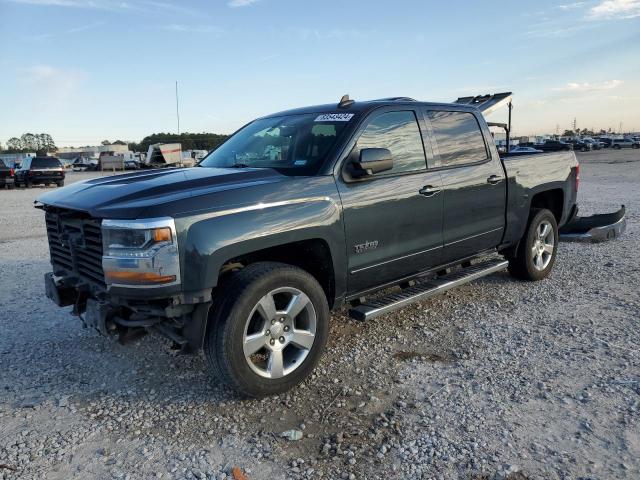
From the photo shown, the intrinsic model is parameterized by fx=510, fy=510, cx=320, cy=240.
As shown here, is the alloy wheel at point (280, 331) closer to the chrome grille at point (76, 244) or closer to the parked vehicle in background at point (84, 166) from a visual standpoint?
the chrome grille at point (76, 244)

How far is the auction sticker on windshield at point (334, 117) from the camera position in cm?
411

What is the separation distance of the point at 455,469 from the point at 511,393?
0.94 meters

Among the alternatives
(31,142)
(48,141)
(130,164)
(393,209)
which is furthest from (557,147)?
(31,142)

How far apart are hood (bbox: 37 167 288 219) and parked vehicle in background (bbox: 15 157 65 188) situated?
23.4 metres

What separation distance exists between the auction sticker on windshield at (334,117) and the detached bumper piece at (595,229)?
5.38 meters

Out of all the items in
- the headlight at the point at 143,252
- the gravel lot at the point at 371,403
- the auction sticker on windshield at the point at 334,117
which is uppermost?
the auction sticker on windshield at the point at 334,117

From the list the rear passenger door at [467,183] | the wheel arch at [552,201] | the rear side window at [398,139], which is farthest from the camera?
the wheel arch at [552,201]

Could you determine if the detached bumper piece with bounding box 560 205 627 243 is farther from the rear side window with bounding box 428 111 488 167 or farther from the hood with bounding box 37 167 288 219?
the hood with bounding box 37 167 288 219

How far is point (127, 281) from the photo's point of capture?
3020 mm

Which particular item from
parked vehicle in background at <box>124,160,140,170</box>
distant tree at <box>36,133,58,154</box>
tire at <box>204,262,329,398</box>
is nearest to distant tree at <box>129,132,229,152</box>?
distant tree at <box>36,133,58,154</box>

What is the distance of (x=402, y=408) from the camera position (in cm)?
326

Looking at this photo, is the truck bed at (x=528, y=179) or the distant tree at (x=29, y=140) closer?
the truck bed at (x=528, y=179)

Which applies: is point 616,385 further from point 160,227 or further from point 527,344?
point 160,227

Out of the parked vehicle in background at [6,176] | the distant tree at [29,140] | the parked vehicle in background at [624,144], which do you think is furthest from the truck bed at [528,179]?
the distant tree at [29,140]
